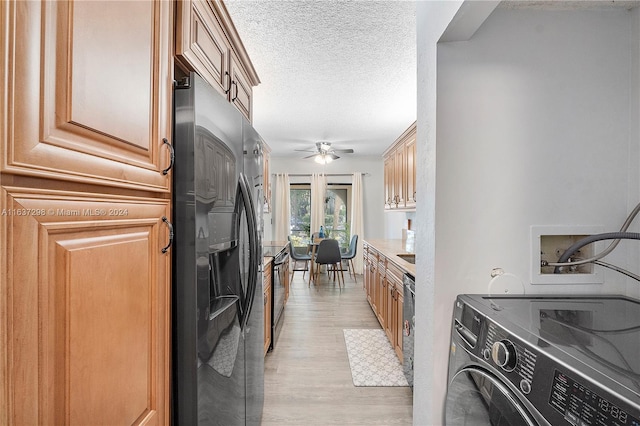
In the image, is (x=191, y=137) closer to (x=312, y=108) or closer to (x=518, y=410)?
(x=518, y=410)

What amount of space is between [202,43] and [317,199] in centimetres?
529

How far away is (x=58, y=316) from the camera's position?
577mm

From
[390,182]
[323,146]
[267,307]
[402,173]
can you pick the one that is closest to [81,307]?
[267,307]

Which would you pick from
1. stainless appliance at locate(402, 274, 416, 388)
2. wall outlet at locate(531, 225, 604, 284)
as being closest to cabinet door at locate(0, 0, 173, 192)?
wall outlet at locate(531, 225, 604, 284)

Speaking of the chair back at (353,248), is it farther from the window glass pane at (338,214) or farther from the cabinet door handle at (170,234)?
the cabinet door handle at (170,234)

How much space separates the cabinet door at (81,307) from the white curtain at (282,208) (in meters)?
5.51

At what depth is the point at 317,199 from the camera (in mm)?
6492

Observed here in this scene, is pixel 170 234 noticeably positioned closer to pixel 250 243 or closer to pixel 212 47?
pixel 250 243

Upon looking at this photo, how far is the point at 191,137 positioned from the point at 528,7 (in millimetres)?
Answer: 1367

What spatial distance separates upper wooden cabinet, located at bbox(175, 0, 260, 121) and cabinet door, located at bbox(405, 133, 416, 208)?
6.18 ft

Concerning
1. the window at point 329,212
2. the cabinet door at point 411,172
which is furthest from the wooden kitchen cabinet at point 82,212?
the window at point 329,212

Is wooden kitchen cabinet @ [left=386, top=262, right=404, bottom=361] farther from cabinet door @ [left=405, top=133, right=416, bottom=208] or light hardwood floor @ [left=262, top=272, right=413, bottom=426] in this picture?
cabinet door @ [left=405, top=133, right=416, bottom=208]

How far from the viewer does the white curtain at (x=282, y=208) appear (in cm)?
643

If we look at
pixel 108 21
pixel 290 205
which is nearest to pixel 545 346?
pixel 108 21
